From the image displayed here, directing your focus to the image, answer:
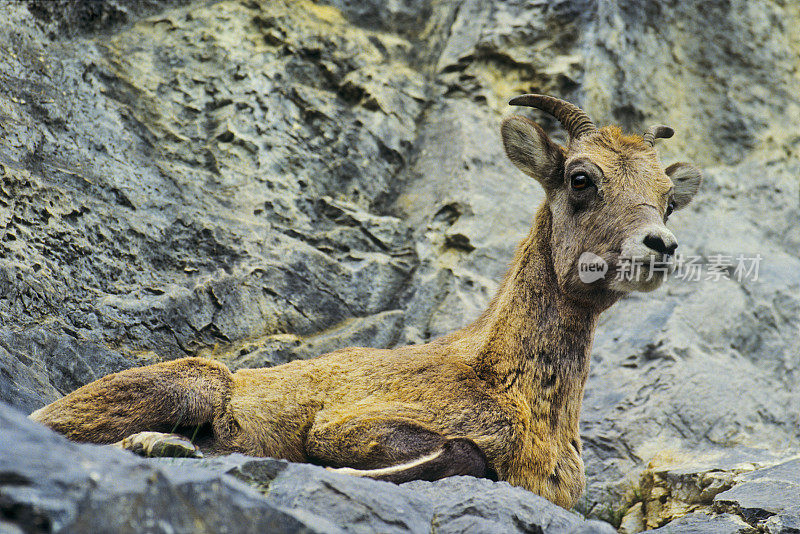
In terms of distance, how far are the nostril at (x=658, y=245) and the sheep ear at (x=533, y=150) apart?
137 cm

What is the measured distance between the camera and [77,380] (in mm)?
7633

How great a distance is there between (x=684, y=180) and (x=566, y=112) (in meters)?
1.59

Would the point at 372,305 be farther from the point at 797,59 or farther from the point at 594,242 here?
the point at 797,59

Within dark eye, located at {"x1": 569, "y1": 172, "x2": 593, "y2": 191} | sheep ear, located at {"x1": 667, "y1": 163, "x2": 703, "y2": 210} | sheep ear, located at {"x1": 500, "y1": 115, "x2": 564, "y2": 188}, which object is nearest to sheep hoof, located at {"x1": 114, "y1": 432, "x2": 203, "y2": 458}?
dark eye, located at {"x1": 569, "y1": 172, "x2": 593, "y2": 191}

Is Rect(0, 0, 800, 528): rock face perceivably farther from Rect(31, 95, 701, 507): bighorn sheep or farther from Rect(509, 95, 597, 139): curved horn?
Rect(509, 95, 597, 139): curved horn

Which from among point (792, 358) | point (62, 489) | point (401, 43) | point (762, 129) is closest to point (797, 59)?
point (762, 129)

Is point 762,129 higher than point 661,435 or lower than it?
higher

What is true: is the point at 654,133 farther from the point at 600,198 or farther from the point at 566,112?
the point at 600,198

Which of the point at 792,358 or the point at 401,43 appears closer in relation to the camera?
the point at 792,358

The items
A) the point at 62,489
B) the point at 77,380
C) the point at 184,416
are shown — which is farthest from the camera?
the point at 77,380

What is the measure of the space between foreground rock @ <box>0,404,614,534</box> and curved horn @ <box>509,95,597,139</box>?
404 centimetres

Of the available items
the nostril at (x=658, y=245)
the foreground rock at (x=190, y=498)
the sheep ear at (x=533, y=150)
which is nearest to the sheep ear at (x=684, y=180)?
the sheep ear at (x=533, y=150)

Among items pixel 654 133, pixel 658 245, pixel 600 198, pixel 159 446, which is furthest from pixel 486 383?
pixel 654 133

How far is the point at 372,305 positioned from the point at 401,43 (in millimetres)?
4766
